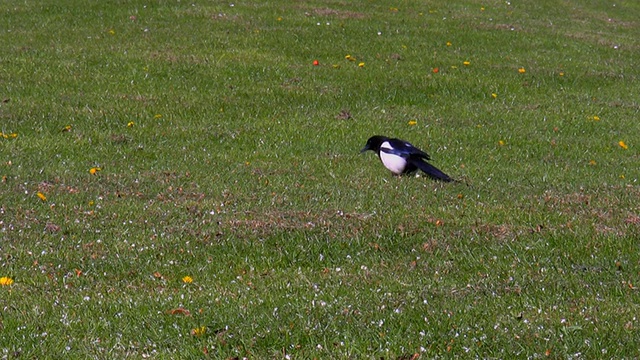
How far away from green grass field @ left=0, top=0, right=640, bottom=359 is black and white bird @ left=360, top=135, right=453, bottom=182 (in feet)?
0.54

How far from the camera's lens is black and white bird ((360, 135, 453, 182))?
10.2 metres

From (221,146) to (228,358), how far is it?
24.7 ft

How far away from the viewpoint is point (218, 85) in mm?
15453

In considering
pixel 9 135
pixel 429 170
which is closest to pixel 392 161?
pixel 429 170

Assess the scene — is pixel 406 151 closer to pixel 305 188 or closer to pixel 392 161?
pixel 392 161

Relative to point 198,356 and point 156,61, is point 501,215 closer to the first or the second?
point 198,356

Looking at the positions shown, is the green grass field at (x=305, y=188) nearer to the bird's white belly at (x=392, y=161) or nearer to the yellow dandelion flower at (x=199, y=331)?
the yellow dandelion flower at (x=199, y=331)

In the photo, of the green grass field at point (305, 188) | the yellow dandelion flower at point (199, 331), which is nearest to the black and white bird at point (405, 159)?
the green grass field at point (305, 188)

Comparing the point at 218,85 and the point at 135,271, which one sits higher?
the point at 135,271

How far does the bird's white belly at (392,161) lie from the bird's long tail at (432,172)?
0.17 metres

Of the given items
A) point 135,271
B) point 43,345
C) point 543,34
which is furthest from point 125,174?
point 543,34

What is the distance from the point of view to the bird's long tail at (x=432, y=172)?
10.1m

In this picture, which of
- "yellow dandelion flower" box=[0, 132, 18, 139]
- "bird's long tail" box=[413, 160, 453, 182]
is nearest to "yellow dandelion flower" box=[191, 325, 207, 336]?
"bird's long tail" box=[413, 160, 453, 182]

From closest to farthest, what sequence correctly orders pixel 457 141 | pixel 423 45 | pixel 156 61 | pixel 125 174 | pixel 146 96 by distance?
1. pixel 125 174
2. pixel 457 141
3. pixel 146 96
4. pixel 156 61
5. pixel 423 45
